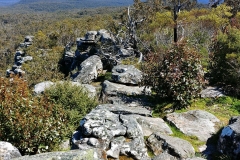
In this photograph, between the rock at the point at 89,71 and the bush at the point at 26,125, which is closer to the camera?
the bush at the point at 26,125

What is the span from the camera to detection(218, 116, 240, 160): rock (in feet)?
18.6

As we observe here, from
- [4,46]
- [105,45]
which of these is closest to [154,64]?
[105,45]

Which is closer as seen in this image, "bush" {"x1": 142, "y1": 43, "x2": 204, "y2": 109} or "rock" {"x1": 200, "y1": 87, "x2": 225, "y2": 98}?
"bush" {"x1": 142, "y1": 43, "x2": 204, "y2": 109}

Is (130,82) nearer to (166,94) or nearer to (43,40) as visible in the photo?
(166,94)

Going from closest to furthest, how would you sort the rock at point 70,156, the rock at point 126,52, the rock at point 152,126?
the rock at point 70,156, the rock at point 152,126, the rock at point 126,52

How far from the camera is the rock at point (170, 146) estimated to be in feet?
20.6

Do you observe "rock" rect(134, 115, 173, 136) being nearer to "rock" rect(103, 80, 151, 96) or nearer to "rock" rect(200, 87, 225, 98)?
"rock" rect(103, 80, 151, 96)

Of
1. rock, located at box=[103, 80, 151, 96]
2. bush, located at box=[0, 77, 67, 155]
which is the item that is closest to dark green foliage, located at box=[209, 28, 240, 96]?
rock, located at box=[103, 80, 151, 96]

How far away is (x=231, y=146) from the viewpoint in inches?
230

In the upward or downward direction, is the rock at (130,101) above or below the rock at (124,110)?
below

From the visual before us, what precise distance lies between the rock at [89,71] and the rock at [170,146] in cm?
907

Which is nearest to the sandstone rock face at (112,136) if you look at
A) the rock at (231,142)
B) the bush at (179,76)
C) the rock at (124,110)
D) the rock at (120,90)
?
the rock at (231,142)

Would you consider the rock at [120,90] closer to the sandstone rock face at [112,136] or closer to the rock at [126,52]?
the sandstone rock face at [112,136]

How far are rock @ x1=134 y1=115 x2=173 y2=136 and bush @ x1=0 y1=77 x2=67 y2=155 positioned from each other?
2439 millimetres
